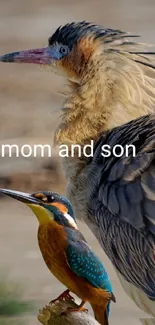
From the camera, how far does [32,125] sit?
3.12 m

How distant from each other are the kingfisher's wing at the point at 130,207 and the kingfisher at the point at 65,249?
30 centimetres

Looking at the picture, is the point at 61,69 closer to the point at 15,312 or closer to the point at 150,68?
the point at 150,68

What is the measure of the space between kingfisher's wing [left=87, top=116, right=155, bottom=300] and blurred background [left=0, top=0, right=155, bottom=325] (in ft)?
0.72

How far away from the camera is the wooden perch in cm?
123

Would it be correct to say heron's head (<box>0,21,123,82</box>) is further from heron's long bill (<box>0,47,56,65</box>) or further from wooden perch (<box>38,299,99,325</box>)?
wooden perch (<box>38,299,99,325</box>)

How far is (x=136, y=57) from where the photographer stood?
1.83 m

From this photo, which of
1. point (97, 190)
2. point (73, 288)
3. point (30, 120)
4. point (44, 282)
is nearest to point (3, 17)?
point (30, 120)

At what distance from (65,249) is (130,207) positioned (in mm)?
347

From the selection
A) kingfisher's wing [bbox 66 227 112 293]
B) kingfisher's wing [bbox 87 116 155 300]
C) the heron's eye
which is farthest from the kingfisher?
the heron's eye

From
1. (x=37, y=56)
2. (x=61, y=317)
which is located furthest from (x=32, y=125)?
(x=61, y=317)

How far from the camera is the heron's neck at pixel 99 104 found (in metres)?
1.81

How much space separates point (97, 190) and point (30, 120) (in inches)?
59.6

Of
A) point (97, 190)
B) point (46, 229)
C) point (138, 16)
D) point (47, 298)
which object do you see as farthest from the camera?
point (138, 16)

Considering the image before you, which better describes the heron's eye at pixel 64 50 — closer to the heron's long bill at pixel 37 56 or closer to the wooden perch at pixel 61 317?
the heron's long bill at pixel 37 56
